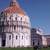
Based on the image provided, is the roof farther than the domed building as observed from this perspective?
Yes

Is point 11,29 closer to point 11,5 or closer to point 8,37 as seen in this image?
point 8,37

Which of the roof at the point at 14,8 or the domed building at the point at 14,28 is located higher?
the roof at the point at 14,8

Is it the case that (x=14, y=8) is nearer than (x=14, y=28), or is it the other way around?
(x=14, y=28)

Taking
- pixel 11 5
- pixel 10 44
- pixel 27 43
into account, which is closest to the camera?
pixel 10 44

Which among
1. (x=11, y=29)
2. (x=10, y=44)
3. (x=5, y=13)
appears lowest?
(x=10, y=44)

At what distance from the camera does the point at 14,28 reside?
43719 mm

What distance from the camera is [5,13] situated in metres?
45.0

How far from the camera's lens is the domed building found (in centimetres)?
4216

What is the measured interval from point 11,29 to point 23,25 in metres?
2.71

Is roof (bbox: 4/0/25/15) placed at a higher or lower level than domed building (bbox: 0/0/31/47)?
higher

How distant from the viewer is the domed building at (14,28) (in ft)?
138

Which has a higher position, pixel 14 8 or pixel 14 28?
pixel 14 8

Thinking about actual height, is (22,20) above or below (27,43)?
above

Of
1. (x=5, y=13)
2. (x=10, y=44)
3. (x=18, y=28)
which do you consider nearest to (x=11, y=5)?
(x=5, y=13)
